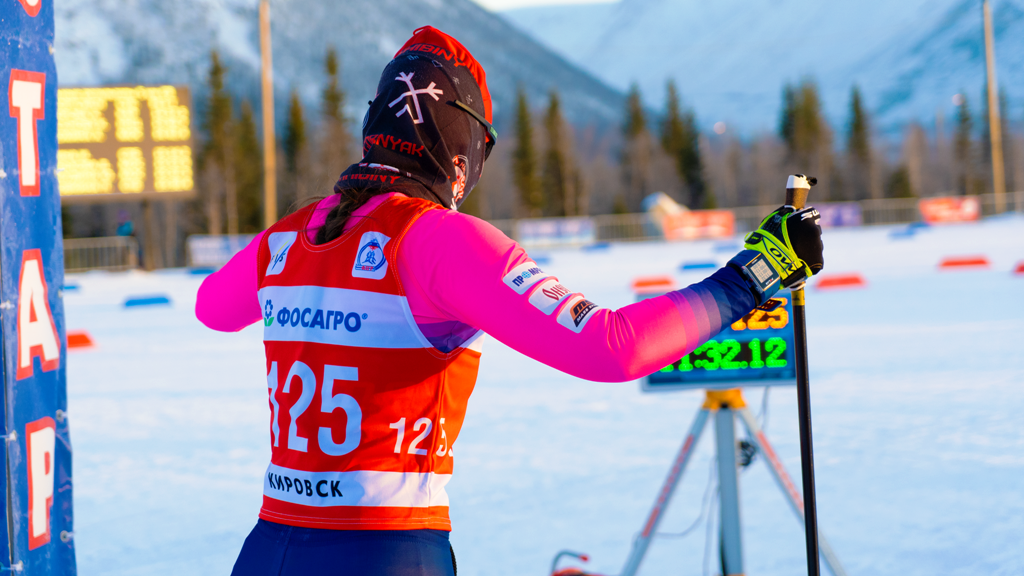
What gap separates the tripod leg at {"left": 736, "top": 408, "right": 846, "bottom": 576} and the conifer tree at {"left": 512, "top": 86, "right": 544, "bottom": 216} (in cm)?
5682

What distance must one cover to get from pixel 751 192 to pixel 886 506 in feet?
257

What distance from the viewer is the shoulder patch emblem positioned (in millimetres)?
1465

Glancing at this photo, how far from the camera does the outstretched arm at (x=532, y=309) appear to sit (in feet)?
4.52

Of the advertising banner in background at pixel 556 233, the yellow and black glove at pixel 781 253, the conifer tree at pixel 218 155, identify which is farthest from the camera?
the conifer tree at pixel 218 155

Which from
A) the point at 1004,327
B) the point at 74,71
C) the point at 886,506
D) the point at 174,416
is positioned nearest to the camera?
the point at 886,506

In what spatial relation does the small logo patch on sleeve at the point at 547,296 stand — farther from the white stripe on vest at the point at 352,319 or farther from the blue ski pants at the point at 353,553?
the blue ski pants at the point at 353,553

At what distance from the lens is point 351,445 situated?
1477 millimetres

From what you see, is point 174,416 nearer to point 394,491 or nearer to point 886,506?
point 886,506

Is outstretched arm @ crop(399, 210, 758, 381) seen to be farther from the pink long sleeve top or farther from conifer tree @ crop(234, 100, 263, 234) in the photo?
conifer tree @ crop(234, 100, 263, 234)

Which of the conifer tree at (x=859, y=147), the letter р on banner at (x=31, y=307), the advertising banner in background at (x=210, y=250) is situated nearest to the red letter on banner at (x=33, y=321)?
the letter р on banner at (x=31, y=307)

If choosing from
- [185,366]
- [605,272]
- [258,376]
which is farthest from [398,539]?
[605,272]

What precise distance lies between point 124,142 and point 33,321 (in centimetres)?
1894

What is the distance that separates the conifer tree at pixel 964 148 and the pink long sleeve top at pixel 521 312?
7668cm

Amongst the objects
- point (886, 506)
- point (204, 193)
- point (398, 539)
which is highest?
point (204, 193)
